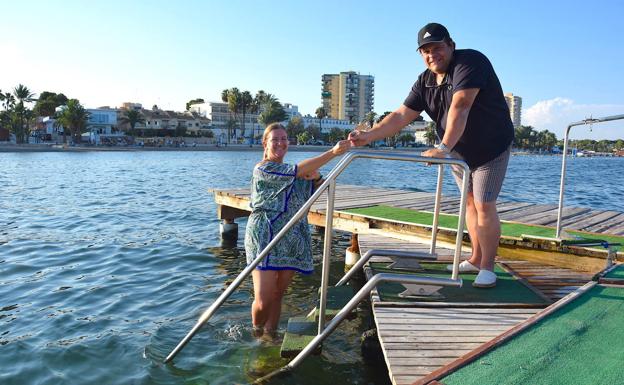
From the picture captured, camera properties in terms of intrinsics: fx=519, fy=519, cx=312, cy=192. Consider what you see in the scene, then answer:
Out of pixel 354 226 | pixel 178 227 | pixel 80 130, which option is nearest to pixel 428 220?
pixel 354 226

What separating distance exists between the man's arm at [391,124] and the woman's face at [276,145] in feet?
2.30

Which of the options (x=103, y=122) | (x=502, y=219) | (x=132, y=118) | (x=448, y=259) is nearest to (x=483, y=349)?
(x=448, y=259)

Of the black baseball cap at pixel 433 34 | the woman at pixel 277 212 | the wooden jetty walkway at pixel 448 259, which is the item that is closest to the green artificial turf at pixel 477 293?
the wooden jetty walkway at pixel 448 259

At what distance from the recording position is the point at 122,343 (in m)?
5.80

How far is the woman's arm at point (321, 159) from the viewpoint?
4328mm

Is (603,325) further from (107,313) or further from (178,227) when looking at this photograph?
(178,227)

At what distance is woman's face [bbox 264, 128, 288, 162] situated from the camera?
15.4 ft

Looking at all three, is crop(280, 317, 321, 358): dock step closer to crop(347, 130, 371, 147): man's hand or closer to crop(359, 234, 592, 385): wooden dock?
crop(359, 234, 592, 385): wooden dock

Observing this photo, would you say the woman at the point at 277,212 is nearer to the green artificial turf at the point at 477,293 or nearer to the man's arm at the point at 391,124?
the man's arm at the point at 391,124

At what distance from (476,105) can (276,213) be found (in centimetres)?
198

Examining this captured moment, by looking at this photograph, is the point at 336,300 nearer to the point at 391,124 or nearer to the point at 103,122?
the point at 391,124

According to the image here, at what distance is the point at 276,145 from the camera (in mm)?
4676

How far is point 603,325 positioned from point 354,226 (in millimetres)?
5530

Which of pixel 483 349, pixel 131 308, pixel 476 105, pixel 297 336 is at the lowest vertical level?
pixel 131 308
